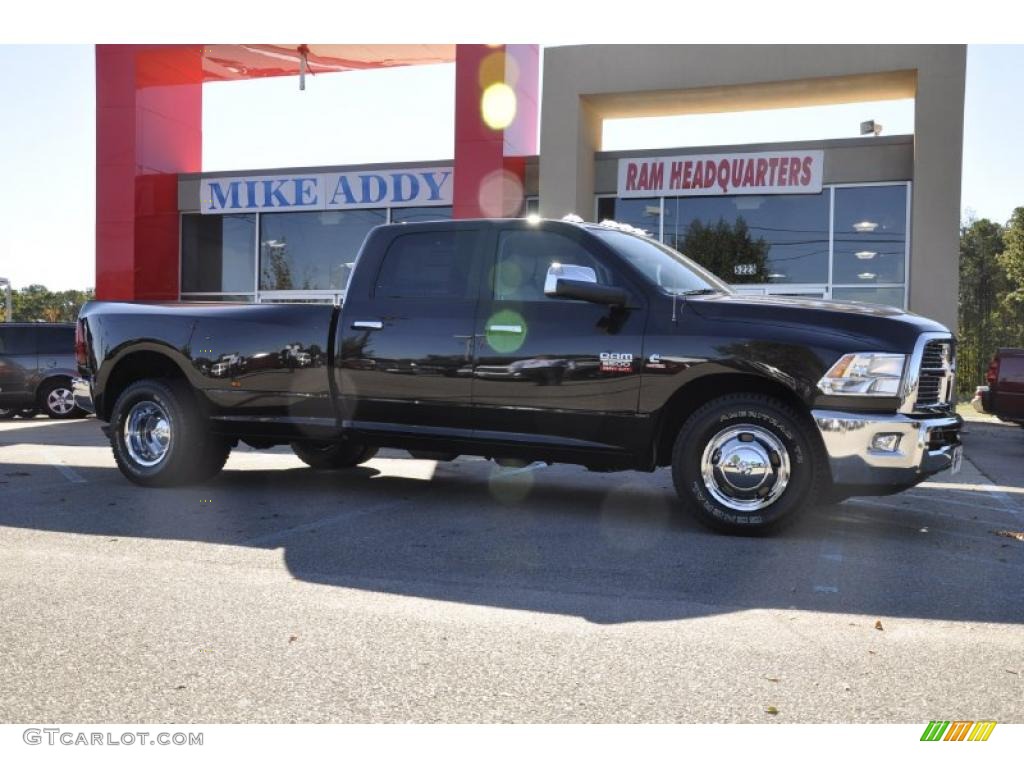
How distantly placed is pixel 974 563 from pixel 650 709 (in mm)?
2952

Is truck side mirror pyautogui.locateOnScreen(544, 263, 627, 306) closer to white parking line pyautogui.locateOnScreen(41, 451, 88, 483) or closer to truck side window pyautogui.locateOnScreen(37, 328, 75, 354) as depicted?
white parking line pyautogui.locateOnScreen(41, 451, 88, 483)

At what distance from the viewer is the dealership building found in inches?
636

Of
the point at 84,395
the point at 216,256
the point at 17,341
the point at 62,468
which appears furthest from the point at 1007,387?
the point at 216,256

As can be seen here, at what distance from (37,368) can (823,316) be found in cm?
1466

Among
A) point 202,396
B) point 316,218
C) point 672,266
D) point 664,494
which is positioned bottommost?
point 664,494

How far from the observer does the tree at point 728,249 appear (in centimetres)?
1725

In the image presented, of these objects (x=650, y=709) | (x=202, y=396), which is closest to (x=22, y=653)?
(x=650, y=709)

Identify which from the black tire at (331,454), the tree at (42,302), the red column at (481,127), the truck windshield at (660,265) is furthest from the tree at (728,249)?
the tree at (42,302)

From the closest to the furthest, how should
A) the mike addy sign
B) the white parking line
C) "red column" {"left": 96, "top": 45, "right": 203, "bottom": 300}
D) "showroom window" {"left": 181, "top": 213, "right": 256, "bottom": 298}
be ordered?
the white parking line
the mike addy sign
"red column" {"left": 96, "top": 45, "right": 203, "bottom": 300}
"showroom window" {"left": 181, "top": 213, "right": 256, "bottom": 298}

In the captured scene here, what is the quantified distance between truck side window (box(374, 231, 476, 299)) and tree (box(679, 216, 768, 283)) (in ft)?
36.4

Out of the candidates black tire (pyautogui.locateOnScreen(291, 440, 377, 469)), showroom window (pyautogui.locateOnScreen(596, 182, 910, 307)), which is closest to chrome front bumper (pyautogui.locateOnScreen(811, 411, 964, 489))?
black tire (pyautogui.locateOnScreen(291, 440, 377, 469))

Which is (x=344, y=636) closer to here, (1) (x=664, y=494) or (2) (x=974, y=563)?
(2) (x=974, y=563)

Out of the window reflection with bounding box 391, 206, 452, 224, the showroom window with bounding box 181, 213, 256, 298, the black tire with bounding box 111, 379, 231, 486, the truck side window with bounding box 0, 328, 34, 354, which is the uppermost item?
the window reflection with bounding box 391, 206, 452, 224

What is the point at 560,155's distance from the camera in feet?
57.5
